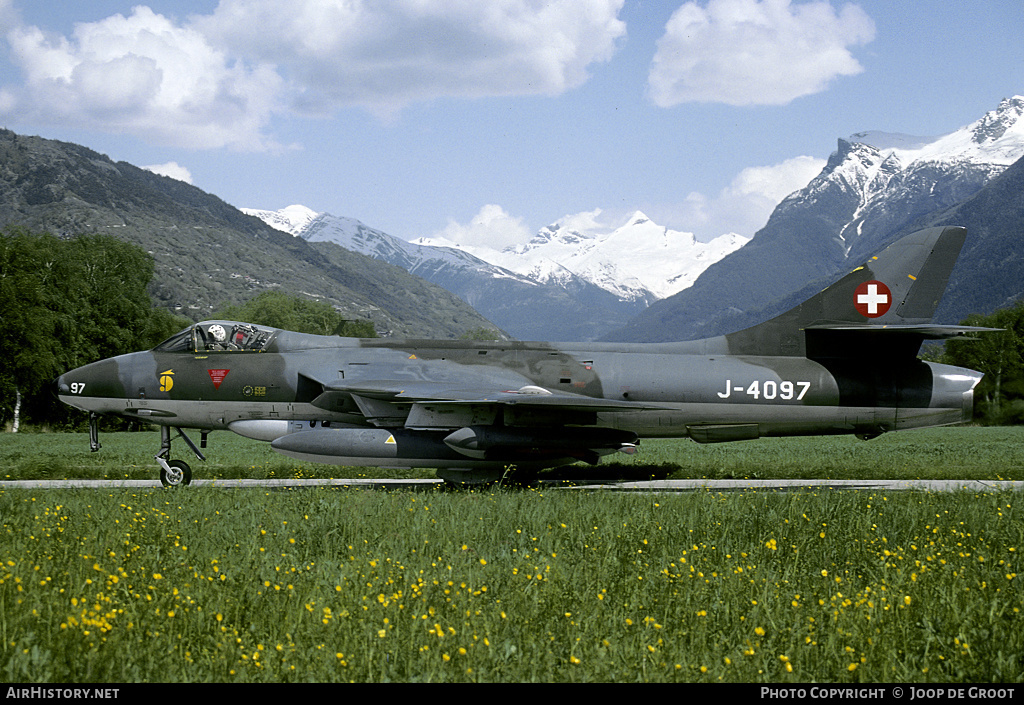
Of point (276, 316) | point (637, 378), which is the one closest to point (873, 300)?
point (637, 378)

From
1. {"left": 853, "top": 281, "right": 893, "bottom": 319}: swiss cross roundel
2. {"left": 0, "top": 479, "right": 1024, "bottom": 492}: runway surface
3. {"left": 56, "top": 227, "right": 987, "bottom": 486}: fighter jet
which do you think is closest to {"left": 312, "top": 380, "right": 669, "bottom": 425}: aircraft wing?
{"left": 56, "top": 227, "right": 987, "bottom": 486}: fighter jet

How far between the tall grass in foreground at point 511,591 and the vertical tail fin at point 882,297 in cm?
597

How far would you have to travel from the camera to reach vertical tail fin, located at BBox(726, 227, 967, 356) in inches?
622

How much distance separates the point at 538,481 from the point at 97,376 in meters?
9.27

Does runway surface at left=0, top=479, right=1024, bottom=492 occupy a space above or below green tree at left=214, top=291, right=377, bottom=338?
below

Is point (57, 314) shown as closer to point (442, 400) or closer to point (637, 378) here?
point (442, 400)

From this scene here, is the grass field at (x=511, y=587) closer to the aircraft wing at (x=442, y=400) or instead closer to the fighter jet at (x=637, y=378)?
the aircraft wing at (x=442, y=400)

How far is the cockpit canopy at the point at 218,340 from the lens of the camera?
1623 cm

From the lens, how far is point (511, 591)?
6.50m

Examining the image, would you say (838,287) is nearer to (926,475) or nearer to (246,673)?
(926,475)

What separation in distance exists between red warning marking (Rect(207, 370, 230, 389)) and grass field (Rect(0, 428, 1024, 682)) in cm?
455

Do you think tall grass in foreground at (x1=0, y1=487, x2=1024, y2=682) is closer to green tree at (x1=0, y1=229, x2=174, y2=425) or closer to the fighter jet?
the fighter jet

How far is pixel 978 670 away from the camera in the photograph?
5.04 m

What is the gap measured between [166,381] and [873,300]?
1450 centimetres
